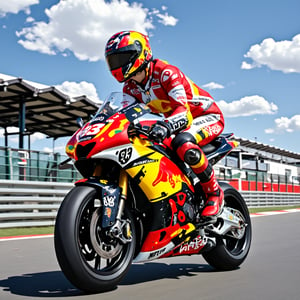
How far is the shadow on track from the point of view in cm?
378

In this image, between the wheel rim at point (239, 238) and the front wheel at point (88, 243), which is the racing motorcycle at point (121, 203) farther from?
the wheel rim at point (239, 238)

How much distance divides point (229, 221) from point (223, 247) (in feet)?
0.84

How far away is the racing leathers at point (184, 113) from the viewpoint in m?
4.25

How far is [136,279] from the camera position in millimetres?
4355

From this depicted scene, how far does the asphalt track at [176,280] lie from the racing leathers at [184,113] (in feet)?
2.13

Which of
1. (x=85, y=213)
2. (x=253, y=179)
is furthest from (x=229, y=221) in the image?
(x=253, y=179)

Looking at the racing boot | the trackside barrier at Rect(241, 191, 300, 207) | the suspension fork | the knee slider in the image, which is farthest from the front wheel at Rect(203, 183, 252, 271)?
the trackside barrier at Rect(241, 191, 300, 207)

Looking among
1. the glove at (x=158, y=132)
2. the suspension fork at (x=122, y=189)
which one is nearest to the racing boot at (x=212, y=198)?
the glove at (x=158, y=132)

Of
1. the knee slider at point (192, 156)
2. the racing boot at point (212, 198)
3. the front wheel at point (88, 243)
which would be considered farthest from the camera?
the racing boot at point (212, 198)

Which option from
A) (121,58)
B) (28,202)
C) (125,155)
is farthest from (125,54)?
(28,202)

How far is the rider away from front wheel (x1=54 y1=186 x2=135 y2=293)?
2.36 feet

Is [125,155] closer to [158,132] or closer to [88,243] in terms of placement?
[158,132]

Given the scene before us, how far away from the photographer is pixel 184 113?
167 inches

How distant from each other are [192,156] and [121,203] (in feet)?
2.81
